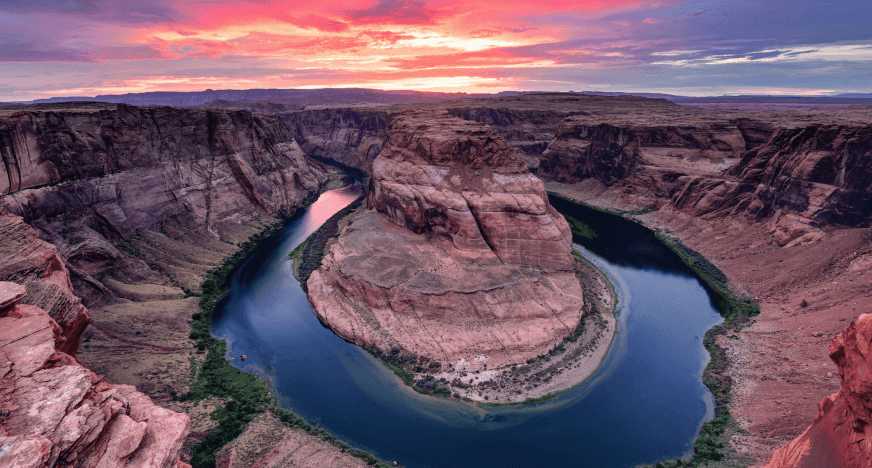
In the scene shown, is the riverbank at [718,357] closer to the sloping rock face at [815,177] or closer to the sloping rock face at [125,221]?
the sloping rock face at [815,177]

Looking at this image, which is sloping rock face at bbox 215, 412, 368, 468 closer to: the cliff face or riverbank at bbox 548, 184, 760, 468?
the cliff face

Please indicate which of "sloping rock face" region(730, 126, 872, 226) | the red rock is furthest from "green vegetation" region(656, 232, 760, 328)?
the red rock

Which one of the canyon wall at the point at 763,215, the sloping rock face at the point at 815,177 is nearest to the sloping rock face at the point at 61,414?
the canyon wall at the point at 763,215

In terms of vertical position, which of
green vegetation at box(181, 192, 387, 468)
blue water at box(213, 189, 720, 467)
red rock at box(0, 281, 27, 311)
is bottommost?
blue water at box(213, 189, 720, 467)

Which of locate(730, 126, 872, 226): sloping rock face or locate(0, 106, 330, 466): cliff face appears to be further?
locate(730, 126, 872, 226): sloping rock face

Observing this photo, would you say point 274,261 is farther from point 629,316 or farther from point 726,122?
point 726,122

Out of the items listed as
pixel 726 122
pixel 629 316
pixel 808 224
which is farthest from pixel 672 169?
pixel 629 316

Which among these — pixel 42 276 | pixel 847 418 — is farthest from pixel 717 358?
pixel 42 276

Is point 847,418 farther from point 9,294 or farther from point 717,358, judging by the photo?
point 9,294
